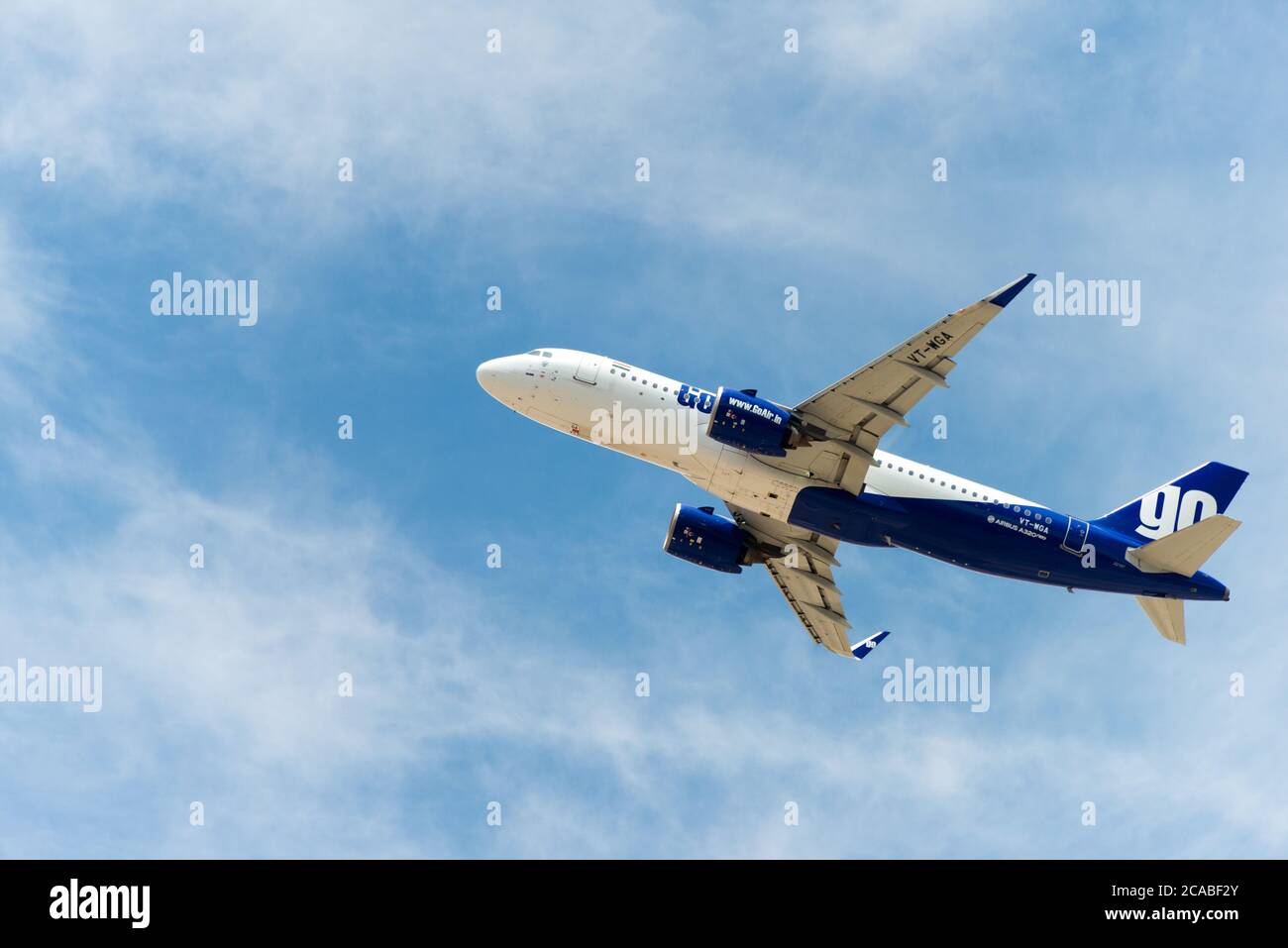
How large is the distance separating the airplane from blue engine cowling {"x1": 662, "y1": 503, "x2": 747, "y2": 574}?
5.14m

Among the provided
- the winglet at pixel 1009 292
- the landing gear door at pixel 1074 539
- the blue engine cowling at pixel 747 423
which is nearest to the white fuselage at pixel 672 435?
the blue engine cowling at pixel 747 423

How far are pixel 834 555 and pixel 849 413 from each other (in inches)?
479

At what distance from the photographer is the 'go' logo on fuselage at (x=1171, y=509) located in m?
58.1

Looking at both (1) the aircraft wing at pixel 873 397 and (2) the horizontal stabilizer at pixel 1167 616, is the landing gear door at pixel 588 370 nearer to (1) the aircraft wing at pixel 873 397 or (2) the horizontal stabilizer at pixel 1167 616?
(1) the aircraft wing at pixel 873 397

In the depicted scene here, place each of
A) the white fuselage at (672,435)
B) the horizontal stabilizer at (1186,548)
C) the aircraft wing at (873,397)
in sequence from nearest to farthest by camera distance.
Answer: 1. the aircraft wing at (873,397)
2. the horizontal stabilizer at (1186,548)
3. the white fuselage at (672,435)

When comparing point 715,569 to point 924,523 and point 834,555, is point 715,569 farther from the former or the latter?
point 924,523

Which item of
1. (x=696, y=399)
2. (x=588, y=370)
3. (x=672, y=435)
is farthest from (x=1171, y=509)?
(x=588, y=370)

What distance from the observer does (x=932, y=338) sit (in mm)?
50219

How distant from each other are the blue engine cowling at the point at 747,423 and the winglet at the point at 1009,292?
1060 cm

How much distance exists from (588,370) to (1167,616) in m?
29.1

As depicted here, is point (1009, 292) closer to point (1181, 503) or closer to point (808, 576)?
point (1181, 503)

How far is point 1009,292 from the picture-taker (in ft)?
155

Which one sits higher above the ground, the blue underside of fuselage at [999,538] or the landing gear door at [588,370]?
the landing gear door at [588,370]
